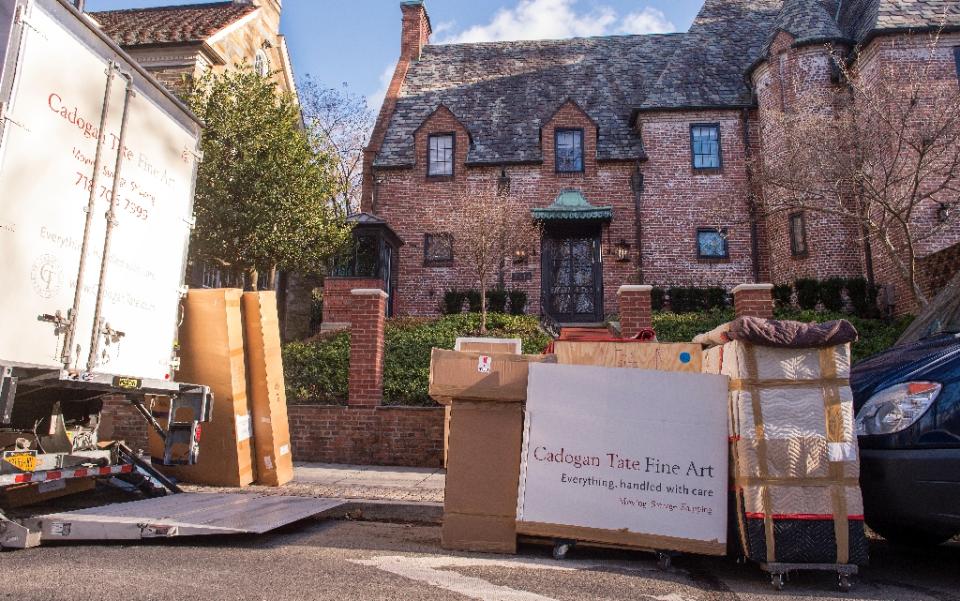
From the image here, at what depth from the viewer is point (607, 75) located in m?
22.2

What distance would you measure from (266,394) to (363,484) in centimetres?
159

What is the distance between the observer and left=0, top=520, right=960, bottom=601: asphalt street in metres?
3.34

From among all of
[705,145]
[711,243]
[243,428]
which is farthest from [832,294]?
[243,428]

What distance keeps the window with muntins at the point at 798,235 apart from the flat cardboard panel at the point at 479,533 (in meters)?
15.3

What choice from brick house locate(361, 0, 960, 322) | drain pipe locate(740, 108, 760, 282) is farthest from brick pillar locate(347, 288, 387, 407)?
drain pipe locate(740, 108, 760, 282)

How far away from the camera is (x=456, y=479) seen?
4.51m

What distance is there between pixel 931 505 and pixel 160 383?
5.65 metres

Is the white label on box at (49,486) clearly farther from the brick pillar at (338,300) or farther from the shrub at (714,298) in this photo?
the shrub at (714,298)

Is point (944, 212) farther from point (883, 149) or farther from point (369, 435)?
point (369, 435)

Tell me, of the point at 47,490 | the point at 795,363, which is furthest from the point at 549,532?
the point at 47,490

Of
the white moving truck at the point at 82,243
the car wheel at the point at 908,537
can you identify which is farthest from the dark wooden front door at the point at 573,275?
the car wheel at the point at 908,537

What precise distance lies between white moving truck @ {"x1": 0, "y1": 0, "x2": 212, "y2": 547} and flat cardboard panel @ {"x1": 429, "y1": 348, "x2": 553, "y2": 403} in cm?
249

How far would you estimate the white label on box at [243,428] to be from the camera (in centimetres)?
686

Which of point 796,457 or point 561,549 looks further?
point 561,549
